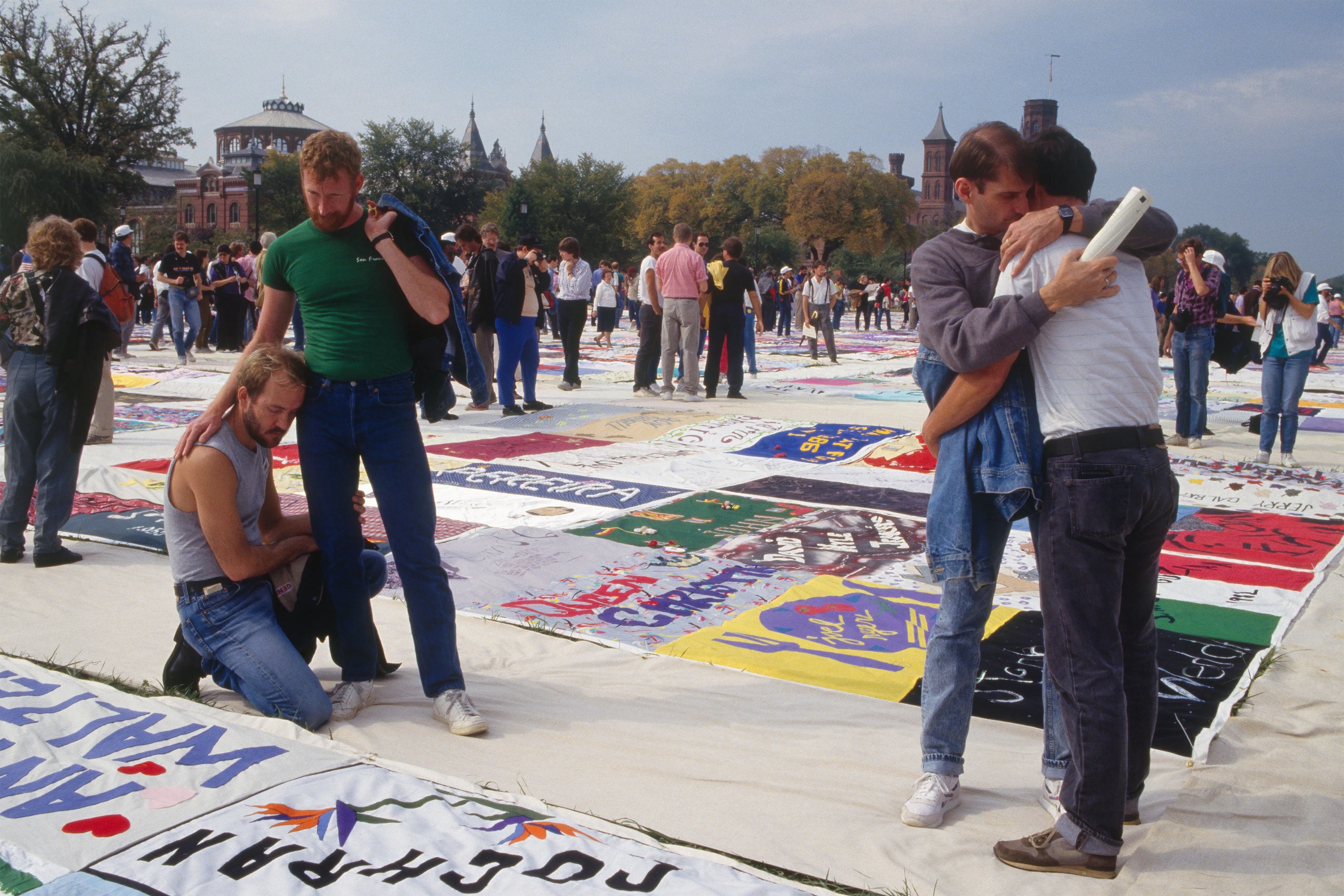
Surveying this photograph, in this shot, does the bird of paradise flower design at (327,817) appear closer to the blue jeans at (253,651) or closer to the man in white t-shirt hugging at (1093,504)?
the blue jeans at (253,651)

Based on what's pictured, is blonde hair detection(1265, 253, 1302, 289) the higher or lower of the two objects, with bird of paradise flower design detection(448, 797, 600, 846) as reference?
higher

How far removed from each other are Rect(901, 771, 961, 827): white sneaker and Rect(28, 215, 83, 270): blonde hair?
458cm

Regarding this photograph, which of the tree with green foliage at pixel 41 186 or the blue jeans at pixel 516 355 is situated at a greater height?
the tree with green foliage at pixel 41 186

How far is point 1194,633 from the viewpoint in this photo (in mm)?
4277

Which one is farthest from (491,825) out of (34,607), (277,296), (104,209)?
(104,209)

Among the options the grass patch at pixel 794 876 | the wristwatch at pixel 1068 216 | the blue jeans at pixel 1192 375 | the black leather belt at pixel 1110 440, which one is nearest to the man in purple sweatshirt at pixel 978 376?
the wristwatch at pixel 1068 216

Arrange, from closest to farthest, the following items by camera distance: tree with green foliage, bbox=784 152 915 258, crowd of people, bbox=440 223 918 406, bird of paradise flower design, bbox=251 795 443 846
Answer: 1. bird of paradise flower design, bbox=251 795 443 846
2. crowd of people, bbox=440 223 918 406
3. tree with green foliage, bbox=784 152 915 258

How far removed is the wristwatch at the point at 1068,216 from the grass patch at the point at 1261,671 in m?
2.00

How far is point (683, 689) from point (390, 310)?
1591mm

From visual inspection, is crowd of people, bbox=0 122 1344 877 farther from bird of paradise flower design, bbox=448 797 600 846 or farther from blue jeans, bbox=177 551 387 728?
bird of paradise flower design, bbox=448 797 600 846

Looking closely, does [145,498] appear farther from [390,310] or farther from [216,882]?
[216,882]

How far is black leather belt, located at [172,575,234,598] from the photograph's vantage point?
3.32 metres

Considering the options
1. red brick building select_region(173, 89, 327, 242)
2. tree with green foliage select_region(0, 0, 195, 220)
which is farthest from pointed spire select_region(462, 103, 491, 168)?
tree with green foliage select_region(0, 0, 195, 220)

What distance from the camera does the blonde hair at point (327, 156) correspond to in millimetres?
3057
